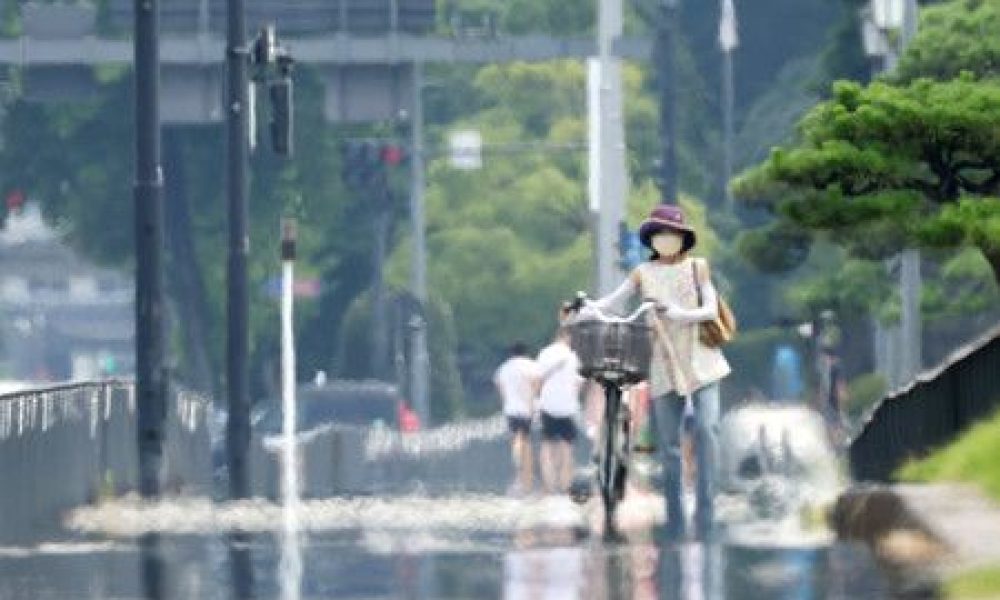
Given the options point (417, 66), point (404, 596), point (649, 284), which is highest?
point (417, 66)

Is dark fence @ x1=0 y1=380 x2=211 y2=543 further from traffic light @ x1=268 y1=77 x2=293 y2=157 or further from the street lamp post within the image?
the street lamp post

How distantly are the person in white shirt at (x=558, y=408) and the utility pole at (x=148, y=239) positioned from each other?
4.16 m

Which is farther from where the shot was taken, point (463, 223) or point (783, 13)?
point (783, 13)

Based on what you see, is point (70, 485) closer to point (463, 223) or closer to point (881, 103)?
point (881, 103)

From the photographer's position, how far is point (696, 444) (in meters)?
23.4

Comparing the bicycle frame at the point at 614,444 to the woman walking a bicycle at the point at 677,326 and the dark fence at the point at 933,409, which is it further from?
the dark fence at the point at 933,409

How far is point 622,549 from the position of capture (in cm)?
1980

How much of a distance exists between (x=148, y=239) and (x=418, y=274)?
47.4m

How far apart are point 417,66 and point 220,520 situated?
5107 cm

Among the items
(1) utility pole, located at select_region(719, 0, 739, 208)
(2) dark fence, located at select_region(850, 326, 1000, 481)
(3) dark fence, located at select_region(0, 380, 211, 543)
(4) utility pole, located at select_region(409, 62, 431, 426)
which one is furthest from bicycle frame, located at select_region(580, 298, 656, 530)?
(1) utility pole, located at select_region(719, 0, 739, 208)

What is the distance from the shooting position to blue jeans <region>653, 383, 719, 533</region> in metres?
23.2

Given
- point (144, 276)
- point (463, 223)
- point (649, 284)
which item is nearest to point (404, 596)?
point (649, 284)

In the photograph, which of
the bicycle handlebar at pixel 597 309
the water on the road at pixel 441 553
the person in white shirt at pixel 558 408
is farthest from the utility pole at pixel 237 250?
the bicycle handlebar at pixel 597 309

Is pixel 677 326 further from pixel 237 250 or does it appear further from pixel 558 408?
pixel 237 250
